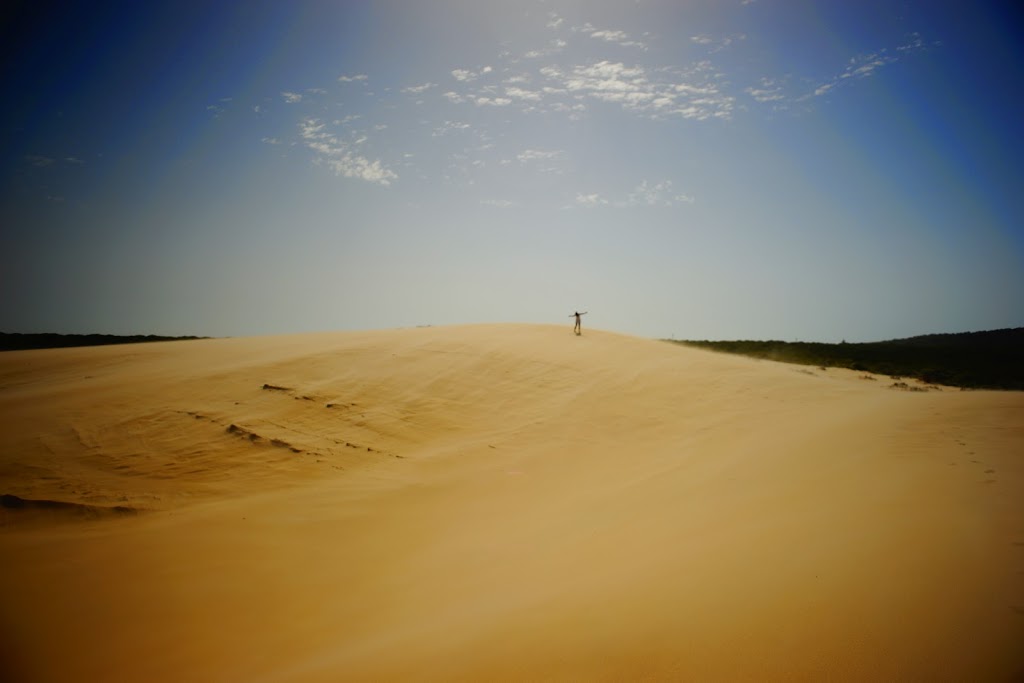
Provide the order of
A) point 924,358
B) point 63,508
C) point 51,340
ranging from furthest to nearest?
point 51,340 → point 924,358 → point 63,508

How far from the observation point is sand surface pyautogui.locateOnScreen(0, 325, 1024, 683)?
205 centimetres

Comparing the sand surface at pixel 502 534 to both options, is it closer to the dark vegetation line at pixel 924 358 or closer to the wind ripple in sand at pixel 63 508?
the wind ripple in sand at pixel 63 508

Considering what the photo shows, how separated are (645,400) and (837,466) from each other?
412cm

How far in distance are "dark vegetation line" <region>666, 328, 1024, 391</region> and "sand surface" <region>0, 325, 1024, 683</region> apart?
15396 millimetres

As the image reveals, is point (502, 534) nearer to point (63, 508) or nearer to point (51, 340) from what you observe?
point (63, 508)

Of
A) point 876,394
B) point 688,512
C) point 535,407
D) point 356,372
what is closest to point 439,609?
point 688,512

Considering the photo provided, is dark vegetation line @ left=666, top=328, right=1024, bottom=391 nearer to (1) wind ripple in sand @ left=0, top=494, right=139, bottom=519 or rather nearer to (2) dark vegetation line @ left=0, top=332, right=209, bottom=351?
(1) wind ripple in sand @ left=0, top=494, right=139, bottom=519

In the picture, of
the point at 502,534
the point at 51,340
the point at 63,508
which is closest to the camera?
the point at 502,534

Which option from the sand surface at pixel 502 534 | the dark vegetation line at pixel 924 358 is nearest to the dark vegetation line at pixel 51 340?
the sand surface at pixel 502 534

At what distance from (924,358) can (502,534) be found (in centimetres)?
3012

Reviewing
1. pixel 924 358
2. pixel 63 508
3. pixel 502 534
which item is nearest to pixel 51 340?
pixel 63 508

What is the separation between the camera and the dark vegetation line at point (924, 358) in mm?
18719

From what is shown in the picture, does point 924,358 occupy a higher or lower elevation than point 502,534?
higher

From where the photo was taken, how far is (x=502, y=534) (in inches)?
159
